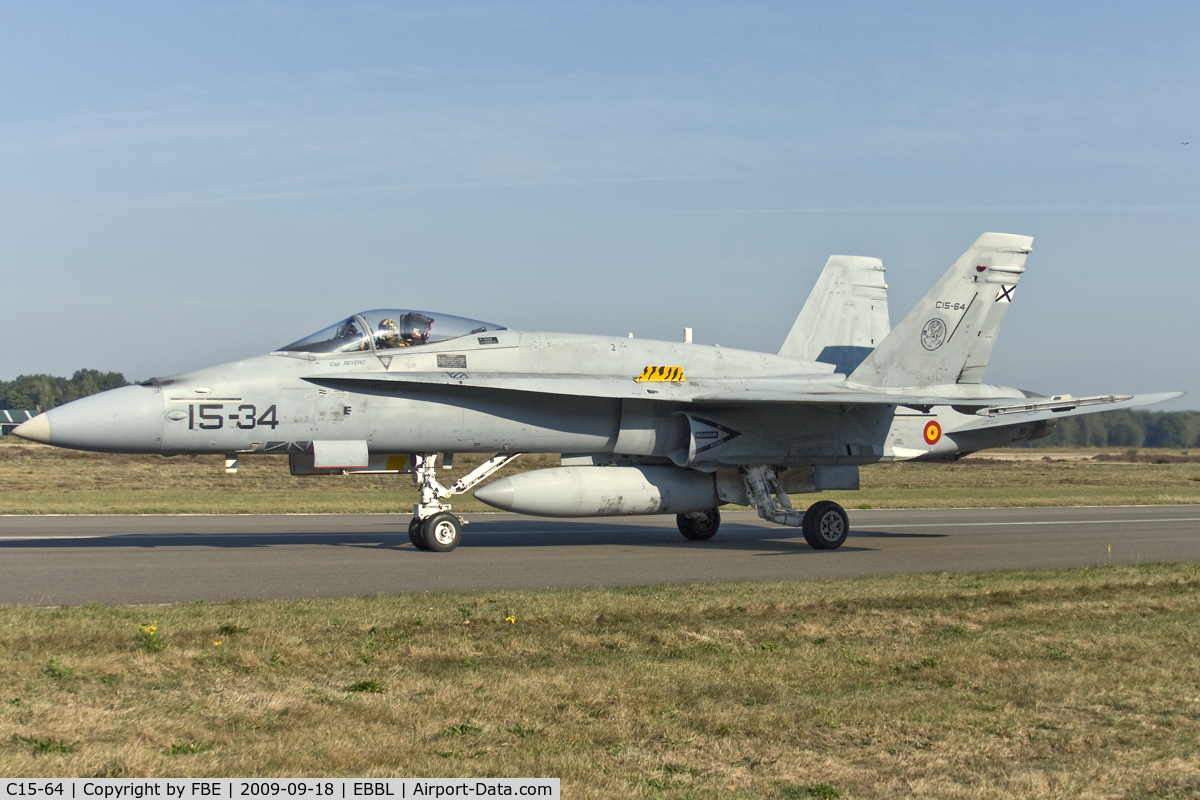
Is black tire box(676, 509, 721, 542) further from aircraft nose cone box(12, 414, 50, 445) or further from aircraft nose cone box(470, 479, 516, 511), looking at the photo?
aircraft nose cone box(12, 414, 50, 445)

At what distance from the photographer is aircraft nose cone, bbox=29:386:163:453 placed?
11603 millimetres

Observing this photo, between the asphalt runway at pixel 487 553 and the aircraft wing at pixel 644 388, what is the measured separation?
2162 mm

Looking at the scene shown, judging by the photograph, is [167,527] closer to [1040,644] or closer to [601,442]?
[601,442]

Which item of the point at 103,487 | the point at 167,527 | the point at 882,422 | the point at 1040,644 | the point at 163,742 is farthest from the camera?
the point at 103,487

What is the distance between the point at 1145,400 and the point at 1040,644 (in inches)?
429

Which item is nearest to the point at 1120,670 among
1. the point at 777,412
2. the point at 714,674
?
the point at 714,674

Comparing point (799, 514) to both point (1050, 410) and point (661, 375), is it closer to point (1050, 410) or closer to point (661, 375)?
point (661, 375)

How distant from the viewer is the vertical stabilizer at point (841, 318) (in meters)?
19.4

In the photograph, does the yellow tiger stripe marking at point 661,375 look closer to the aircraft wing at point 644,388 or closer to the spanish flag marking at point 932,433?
A: the aircraft wing at point 644,388

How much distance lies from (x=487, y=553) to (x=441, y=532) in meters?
0.69

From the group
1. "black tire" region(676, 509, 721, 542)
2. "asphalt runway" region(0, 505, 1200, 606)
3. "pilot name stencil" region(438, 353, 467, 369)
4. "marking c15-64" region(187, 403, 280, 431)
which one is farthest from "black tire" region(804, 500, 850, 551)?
"marking c15-64" region(187, 403, 280, 431)

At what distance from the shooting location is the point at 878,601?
9.76 meters

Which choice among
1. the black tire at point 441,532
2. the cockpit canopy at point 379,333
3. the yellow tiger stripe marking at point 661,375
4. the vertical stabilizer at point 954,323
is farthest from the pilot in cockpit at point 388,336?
the vertical stabilizer at point 954,323

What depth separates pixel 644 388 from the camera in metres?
14.5
